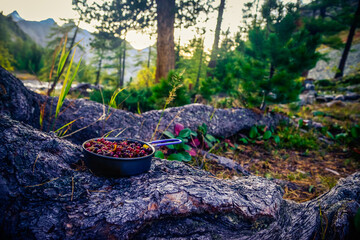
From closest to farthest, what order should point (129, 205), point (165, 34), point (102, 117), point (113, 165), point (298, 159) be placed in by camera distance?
point (129, 205), point (113, 165), point (102, 117), point (298, 159), point (165, 34)

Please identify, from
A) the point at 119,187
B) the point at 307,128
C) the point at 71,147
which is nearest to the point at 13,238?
the point at 119,187

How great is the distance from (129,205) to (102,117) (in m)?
1.33

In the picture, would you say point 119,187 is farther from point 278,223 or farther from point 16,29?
point 16,29

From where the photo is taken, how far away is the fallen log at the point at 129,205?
0.81m

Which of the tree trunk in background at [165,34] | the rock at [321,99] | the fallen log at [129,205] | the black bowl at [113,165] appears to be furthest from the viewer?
the rock at [321,99]

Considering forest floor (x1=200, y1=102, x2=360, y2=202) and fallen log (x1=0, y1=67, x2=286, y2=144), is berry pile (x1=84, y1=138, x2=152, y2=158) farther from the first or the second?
forest floor (x1=200, y1=102, x2=360, y2=202)

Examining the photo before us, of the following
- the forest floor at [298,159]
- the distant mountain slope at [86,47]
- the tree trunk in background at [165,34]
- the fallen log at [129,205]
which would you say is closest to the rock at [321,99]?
the forest floor at [298,159]

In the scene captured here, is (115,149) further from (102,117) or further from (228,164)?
(228,164)

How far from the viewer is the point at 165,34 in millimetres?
6828

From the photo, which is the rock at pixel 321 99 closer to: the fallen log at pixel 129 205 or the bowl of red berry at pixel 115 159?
the fallen log at pixel 129 205

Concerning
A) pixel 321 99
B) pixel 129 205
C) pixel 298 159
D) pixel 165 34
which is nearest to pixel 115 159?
pixel 129 205

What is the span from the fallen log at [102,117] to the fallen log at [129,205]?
1.72ft

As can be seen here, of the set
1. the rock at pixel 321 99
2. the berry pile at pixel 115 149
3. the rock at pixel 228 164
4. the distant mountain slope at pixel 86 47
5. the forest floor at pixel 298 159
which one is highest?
the distant mountain slope at pixel 86 47

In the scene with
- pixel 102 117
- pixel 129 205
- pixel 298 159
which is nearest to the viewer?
pixel 129 205
